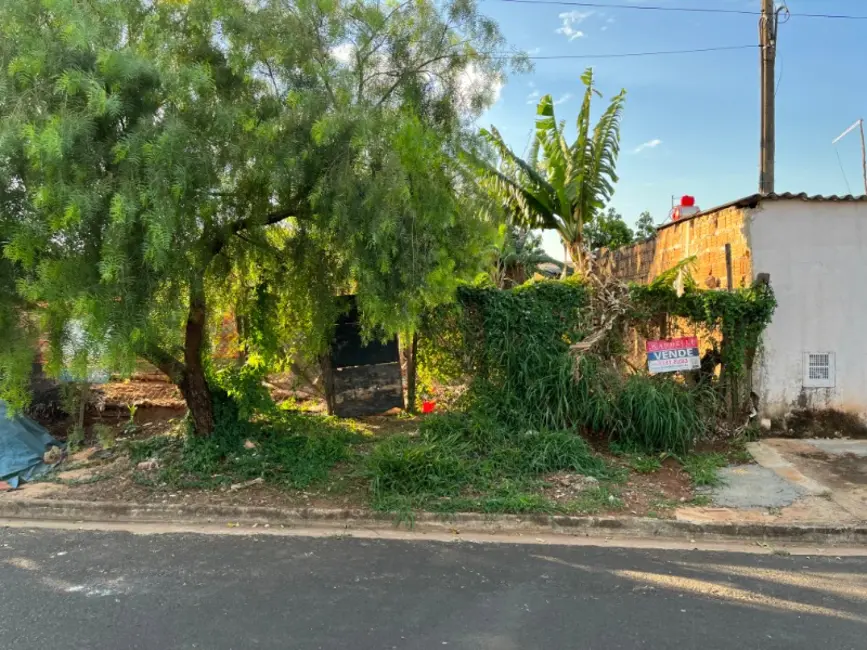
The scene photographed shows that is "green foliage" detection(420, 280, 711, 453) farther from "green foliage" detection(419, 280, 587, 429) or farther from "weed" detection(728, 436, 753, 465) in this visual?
"weed" detection(728, 436, 753, 465)

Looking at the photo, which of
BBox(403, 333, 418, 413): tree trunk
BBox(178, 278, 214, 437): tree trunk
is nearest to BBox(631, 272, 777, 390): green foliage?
BBox(403, 333, 418, 413): tree trunk

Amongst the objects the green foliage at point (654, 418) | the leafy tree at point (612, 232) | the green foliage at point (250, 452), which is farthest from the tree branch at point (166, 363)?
the leafy tree at point (612, 232)

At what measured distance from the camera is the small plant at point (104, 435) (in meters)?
7.99

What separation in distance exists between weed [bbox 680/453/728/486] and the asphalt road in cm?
171

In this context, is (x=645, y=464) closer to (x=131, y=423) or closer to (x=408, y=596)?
(x=408, y=596)

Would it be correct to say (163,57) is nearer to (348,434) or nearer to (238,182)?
(238,182)

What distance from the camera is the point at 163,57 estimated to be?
5273 mm

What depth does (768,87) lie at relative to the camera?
11.2 meters

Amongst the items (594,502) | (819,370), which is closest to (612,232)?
(819,370)

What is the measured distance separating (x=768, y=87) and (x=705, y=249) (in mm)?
4265

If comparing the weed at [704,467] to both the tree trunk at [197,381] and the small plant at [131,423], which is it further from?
the small plant at [131,423]

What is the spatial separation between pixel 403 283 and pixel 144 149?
238 cm

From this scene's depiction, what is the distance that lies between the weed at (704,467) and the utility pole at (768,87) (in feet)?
19.5

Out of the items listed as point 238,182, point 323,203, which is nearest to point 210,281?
point 238,182
